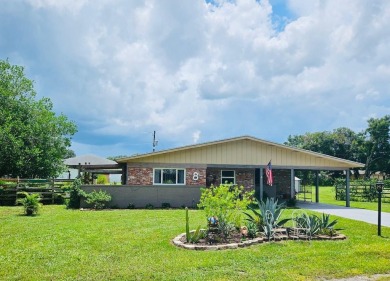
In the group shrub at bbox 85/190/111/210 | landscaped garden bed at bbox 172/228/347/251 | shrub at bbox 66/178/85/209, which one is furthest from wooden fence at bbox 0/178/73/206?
landscaped garden bed at bbox 172/228/347/251

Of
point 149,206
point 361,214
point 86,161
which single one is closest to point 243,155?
point 149,206

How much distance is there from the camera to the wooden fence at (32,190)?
2120 cm

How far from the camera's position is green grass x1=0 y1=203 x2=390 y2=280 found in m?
6.36

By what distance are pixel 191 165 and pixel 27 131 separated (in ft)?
45.0

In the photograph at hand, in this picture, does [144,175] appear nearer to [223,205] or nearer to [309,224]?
[223,205]

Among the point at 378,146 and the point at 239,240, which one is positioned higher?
the point at 378,146

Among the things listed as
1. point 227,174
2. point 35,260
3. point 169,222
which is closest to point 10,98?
point 227,174

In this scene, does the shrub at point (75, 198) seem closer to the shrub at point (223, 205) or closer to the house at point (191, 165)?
the house at point (191, 165)

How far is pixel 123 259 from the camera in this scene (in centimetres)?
734

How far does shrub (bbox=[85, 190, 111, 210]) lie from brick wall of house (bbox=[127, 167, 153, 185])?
213 centimetres

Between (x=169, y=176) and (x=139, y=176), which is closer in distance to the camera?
(x=139, y=176)

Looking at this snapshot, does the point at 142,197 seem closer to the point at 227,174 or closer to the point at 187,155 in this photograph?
the point at 187,155

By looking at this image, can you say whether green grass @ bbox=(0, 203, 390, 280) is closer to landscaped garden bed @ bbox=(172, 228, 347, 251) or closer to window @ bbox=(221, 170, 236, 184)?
landscaped garden bed @ bbox=(172, 228, 347, 251)

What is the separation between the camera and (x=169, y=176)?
21328mm
